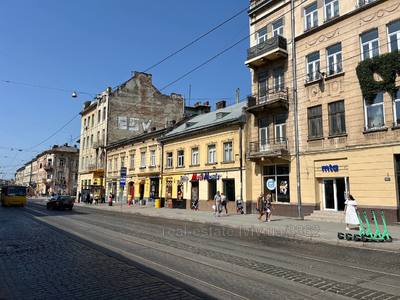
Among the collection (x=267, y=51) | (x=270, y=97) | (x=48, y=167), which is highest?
(x=267, y=51)

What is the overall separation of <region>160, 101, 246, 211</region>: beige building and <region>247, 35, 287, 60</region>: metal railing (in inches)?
183

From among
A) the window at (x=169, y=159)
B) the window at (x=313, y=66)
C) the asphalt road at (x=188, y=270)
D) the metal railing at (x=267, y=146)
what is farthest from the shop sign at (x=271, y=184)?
the window at (x=169, y=159)

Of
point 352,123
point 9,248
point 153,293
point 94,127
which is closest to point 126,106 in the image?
point 94,127

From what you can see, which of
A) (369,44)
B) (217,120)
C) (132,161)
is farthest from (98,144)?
(369,44)

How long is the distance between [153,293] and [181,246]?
16.9 feet

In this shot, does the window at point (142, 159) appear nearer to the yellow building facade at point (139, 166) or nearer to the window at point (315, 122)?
the yellow building facade at point (139, 166)

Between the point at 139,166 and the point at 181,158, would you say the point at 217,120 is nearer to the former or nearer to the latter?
the point at 181,158

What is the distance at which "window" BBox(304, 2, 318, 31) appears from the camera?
76.1ft

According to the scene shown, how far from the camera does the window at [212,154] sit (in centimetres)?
3012

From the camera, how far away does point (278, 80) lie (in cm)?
2538

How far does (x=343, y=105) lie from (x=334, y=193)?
5396 mm

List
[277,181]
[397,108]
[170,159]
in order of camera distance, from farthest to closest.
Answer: [170,159]
[277,181]
[397,108]

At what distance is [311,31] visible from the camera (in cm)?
2302

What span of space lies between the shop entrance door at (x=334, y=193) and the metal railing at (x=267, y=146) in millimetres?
3866
